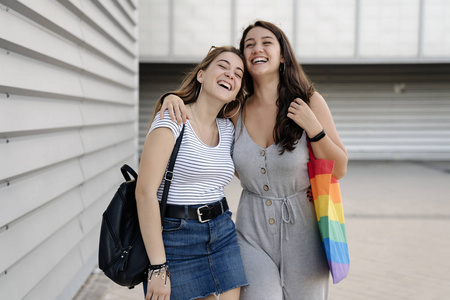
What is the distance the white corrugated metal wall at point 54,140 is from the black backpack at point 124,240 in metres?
0.68

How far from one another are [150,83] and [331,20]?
20.1 ft

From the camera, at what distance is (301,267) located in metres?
2.42

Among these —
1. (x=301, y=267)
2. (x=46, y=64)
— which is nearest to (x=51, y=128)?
(x=46, y=64)

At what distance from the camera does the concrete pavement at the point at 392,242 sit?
4.32m

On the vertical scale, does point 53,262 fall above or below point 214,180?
below

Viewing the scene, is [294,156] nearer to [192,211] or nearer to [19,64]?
[192,211]

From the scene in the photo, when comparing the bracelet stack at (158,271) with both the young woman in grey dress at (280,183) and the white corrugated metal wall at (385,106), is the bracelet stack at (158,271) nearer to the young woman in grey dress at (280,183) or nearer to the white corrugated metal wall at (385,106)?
the young woman in grey dress at (280,183)

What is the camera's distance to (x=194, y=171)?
2229 mm

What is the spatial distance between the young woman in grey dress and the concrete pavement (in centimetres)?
205

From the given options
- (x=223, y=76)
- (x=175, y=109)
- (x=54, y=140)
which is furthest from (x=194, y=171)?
(x=54, y=140)

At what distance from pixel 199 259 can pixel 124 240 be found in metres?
0.39

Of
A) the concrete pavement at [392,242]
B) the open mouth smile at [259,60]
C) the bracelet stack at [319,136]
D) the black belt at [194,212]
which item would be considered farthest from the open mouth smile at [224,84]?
the concrete pavement at [392,242]

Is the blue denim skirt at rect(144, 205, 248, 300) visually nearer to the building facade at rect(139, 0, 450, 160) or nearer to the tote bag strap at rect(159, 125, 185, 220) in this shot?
the tote bag strap at rect(159, 125, 185, 220)

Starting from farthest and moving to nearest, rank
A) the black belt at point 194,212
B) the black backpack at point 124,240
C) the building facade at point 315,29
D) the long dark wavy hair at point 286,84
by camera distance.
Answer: the building facade at point 315,29
the long dark wavy hair at point 286,84
the black belt at point 194,212
the black backpack at point 124,240
